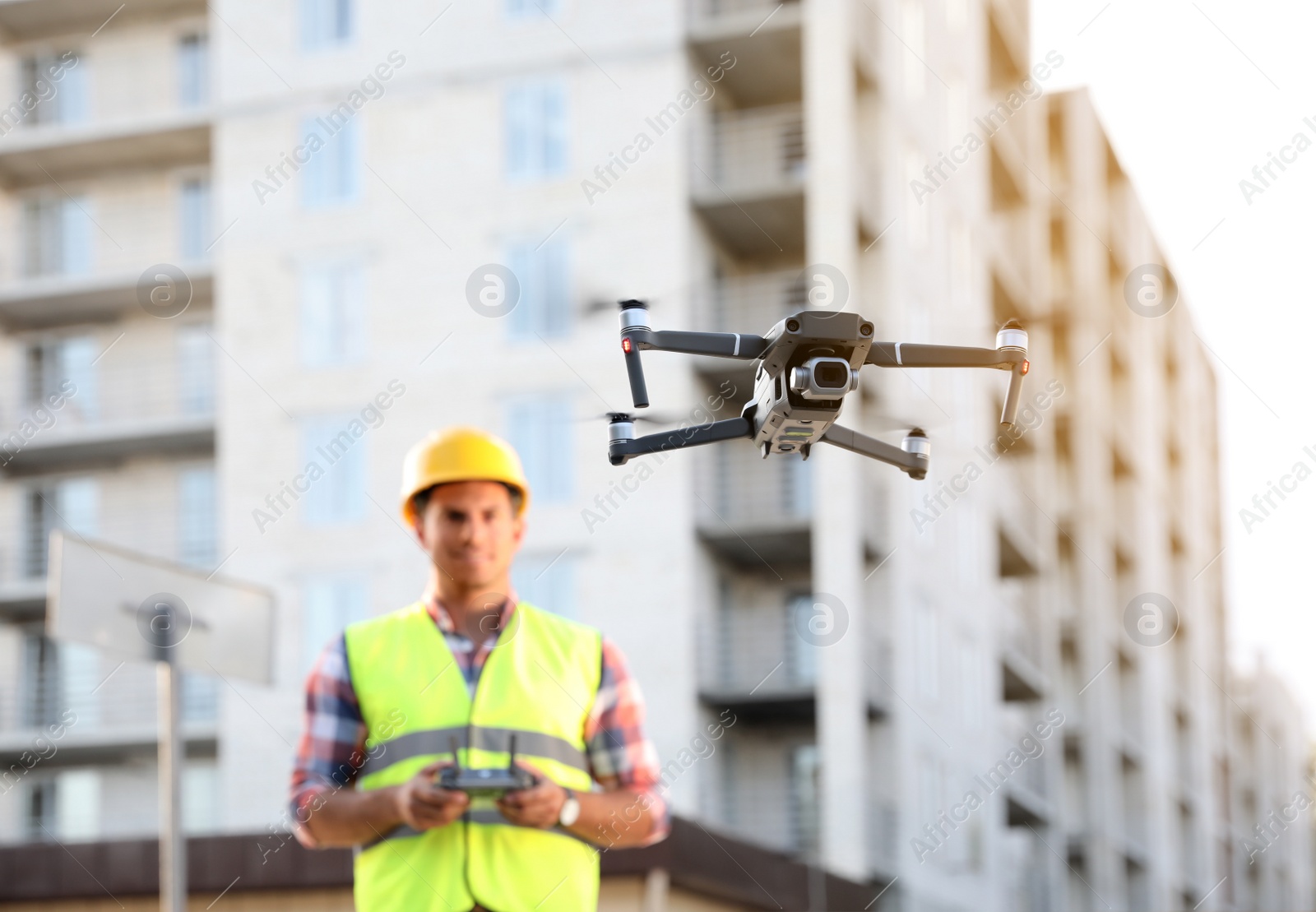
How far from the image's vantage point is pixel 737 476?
3275 centimetres

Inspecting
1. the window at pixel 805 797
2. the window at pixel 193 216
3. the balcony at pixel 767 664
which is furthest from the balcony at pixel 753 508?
the window at pixel 193 216

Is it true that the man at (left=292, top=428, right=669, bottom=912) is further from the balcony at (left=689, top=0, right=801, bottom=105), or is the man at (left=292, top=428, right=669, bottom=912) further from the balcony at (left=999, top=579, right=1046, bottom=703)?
the balcony at (left=999, top=579, right=1046, bottom=703)

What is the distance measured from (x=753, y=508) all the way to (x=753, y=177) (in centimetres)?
571

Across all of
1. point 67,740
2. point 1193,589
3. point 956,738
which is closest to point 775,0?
point 956,738

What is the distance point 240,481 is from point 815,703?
1091 cm

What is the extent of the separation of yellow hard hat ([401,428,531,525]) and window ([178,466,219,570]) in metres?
30.5

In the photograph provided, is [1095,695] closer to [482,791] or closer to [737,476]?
[737,476]

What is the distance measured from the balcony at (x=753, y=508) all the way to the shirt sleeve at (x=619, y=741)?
84.2 feet

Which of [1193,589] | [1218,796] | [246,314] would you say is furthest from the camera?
[1218,796]

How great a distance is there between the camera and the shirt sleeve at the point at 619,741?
5.50m

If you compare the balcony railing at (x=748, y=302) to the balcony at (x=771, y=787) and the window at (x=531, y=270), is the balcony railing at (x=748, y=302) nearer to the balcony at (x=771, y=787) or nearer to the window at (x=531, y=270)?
the window at (x=531, y=270)

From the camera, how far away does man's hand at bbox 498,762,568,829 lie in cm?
504

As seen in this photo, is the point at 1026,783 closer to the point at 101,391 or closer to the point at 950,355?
the point at 101,391

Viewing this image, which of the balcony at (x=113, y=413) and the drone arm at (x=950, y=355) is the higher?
the balcony at (x=113, y=413)
